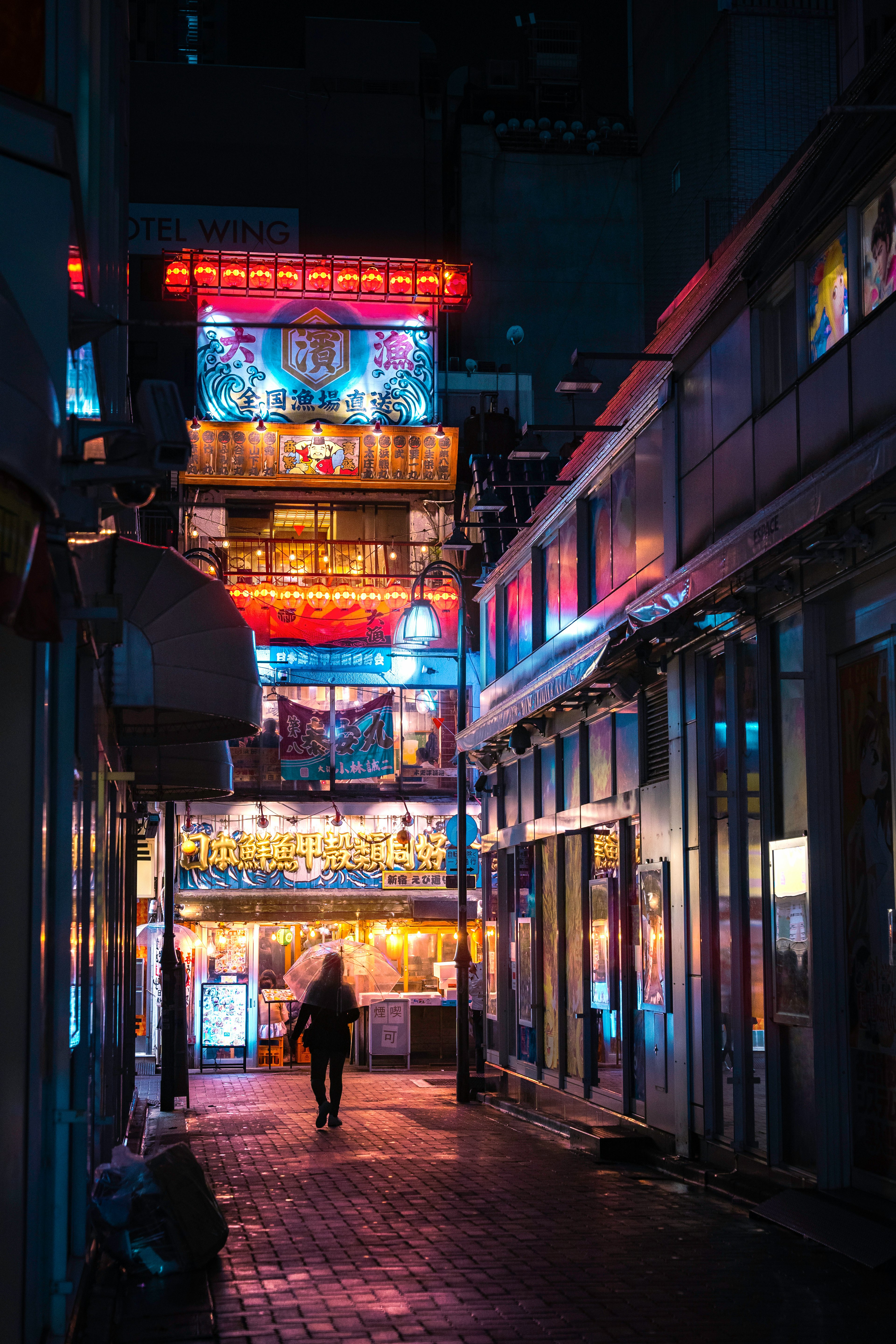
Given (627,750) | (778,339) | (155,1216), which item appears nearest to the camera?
(155,1216)

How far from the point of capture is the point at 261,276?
34344 mm

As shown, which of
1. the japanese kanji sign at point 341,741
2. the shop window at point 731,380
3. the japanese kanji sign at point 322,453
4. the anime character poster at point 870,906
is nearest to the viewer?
the anime character poster at point 870,906

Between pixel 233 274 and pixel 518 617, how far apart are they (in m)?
14.0

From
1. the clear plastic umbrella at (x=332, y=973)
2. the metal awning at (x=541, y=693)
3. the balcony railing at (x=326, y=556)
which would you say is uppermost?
the balcony railing at (x=326, y=556)

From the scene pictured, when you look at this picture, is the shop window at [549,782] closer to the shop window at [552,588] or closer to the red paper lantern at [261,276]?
the shop window at [552,588]

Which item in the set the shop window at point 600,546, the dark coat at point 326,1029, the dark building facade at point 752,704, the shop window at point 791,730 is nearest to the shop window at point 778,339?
the dark building facade at point 752,704

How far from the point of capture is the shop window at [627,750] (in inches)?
667

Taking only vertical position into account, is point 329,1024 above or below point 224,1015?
above

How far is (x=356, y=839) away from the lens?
32.3 m

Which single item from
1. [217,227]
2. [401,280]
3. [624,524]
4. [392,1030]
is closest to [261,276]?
[401,280]

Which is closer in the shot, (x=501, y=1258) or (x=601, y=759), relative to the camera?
(x=501, y=1258)

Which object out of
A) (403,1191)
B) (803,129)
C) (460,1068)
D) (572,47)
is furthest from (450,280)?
(403,1191)

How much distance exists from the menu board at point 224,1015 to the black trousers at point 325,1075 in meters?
10.5

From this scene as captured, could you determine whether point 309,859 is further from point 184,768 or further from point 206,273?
point 184,768
